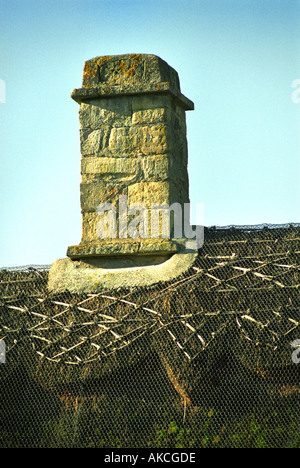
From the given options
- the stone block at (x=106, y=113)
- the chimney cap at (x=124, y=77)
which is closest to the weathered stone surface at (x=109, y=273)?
the stone block at (x=106, y=113)

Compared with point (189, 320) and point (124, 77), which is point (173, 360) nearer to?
point (189, 320)

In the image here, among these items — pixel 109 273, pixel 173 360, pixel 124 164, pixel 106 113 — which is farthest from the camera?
pixel 106 113

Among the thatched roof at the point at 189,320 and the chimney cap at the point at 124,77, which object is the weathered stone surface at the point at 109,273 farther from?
the chimney cap at the point at 124,77

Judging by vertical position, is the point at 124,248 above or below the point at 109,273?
above

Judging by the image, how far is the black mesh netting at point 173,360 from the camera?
17.2 ft

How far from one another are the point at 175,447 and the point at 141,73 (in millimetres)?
3155

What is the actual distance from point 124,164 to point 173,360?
176 cm

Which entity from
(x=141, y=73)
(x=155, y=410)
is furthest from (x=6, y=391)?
(x=141, y=73)

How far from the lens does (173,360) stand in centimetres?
529

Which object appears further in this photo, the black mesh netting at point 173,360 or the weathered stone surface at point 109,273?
the weathered stone surface at point 109,273

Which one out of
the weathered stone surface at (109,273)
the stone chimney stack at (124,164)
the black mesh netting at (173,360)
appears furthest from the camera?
the stone chimney stack at (124,164)

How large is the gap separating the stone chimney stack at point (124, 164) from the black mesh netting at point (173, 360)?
0.35 meters

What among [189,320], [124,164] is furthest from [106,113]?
[189,320]
